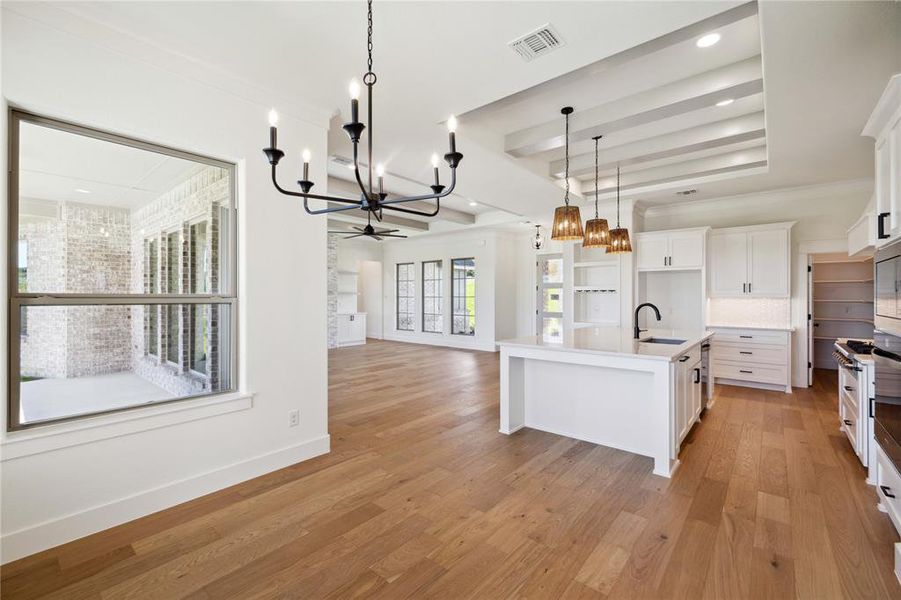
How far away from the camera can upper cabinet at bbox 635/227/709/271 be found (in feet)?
18.8

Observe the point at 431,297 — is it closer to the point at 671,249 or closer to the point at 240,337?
the point at 671,249

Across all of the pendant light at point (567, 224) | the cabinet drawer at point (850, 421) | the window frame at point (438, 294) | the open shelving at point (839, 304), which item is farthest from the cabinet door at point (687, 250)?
the window frame at point (438, 294)

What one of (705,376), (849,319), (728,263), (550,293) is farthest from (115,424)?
(849,319)

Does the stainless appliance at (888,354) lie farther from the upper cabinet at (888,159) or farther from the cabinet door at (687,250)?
the cabinet door at (687,250)

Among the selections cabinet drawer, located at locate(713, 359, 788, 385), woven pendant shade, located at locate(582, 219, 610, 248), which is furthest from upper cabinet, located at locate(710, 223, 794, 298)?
woven pendant shade, located at locate(582, 219, 610, 248)

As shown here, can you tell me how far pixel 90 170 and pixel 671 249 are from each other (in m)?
6.54

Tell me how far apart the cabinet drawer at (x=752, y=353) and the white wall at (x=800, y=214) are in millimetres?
A: 503

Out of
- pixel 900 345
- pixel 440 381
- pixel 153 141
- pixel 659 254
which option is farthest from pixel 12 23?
pixel 659 254

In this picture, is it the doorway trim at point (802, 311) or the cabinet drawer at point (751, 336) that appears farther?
the doorway trim at point (802, 311)

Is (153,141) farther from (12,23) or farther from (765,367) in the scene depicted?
(765,367)

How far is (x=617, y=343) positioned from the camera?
358cm

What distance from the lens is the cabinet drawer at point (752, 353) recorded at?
5.30 metres

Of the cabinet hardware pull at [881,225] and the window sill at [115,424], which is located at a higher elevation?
the cabinet hardware pull at [881,225]

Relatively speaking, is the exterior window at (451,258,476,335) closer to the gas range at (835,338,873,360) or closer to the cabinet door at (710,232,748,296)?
the cabinet door at (710,232,748,296)
